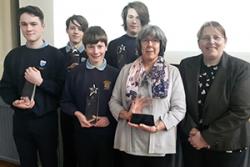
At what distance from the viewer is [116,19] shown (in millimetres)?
2443

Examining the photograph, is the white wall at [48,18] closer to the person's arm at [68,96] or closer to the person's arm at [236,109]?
the person's arm at [68,96]

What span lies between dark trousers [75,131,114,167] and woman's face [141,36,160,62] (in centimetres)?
53

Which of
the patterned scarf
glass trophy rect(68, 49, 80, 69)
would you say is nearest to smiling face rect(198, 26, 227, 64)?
the patterned scarf

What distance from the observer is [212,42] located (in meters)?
1.60

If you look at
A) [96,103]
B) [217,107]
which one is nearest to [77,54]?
[96,103]

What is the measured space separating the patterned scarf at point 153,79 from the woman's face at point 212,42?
238 millimetres

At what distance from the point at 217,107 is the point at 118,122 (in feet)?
1.75

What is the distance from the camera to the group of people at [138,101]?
161 centimetres

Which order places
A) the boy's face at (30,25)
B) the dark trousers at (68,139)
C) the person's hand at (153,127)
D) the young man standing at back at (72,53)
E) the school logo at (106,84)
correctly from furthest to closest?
the dark trousers at (68,139) < the young man standing at back at (72,53) < the boy's face at (30,25) < the school logo at (106,84) < the person's hand at (153,127)

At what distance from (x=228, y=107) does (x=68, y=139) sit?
1182 millimetres

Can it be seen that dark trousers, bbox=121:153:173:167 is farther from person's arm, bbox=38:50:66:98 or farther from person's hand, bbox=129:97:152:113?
person's arm, bbox=38:50:66:98

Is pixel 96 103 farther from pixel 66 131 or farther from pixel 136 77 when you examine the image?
pixel 66 131

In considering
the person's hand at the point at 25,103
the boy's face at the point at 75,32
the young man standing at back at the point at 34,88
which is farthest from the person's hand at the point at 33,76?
the boy's face at the point at 75,32

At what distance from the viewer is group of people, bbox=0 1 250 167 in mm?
1605
